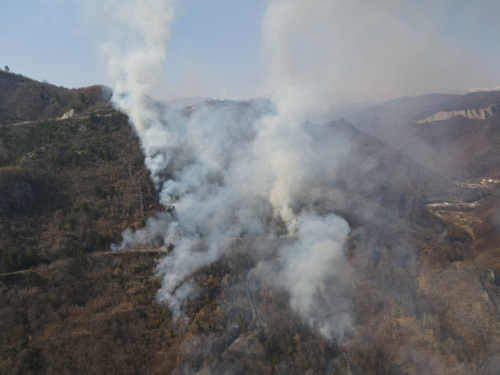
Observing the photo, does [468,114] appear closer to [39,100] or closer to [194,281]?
[194,281]

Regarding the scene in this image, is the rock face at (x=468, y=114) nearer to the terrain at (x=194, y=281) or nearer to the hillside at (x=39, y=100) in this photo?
the terrain at (x=194, y=281)

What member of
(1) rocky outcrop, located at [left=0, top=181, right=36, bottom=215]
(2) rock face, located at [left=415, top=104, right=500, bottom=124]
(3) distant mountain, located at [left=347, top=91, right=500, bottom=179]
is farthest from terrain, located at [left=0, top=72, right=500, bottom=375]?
(2) rock face, located at [left=415, top=104, right=500, bottom=124]

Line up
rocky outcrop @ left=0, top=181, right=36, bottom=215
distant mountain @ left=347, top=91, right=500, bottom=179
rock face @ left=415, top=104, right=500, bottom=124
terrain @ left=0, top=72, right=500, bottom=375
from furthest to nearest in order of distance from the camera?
rock face @ left=415, top=104, right=500, bottom=124, distant mountain @ left=347, top=91, right=500, bottom=179, rocky outcrop @ left=0, top=181, right=36, bottom=215, terrain @ left=0, top=72, right=500, bottom=375

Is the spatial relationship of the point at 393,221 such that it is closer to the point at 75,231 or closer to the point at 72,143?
the point at 75,231

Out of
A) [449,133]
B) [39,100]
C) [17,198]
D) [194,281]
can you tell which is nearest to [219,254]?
[194,281]

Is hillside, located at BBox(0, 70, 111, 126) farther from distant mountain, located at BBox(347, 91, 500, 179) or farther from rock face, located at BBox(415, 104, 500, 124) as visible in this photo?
rock face, located at BBox(415, 104, 500, 124)

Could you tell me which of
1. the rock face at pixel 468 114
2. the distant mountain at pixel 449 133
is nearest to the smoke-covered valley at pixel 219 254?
the distant mountain at pixel 449 133
